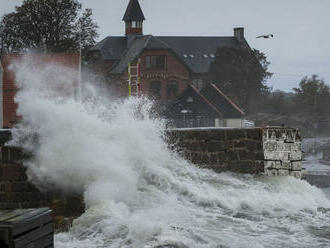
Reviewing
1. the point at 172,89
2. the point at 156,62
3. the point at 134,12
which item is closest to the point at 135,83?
the point at 156,62

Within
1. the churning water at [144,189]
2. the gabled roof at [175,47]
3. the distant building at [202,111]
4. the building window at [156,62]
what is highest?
the gabled roof at [175,47]

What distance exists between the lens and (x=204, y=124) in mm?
49438

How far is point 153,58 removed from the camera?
181ft

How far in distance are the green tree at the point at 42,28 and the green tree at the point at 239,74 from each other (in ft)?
52.1

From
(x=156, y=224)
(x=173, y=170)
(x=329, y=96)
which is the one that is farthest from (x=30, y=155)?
(x=329, y=96)

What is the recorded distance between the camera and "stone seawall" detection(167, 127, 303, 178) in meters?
11.7

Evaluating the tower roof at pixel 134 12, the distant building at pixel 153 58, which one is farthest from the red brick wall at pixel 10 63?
the tower roof at pixel 134 12

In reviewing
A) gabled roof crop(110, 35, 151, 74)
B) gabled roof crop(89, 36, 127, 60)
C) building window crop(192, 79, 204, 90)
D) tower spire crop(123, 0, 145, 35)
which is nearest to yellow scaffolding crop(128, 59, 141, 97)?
gabled roof crop(110, 35, 151, 74)

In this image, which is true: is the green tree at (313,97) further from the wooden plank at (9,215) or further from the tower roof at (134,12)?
the wooden plank at (9,215)

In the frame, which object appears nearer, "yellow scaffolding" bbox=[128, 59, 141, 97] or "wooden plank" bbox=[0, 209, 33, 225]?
"wooden plank" bbox=[0, 209, 33, 225]

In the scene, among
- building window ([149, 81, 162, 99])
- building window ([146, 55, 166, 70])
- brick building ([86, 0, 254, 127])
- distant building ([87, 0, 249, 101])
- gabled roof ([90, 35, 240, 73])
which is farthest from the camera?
Answer: gabled roof ([90, 35, 240, 73])

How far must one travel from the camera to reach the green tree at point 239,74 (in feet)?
175

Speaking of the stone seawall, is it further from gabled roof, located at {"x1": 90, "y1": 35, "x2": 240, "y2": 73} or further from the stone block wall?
gabled roof, located at {"x1": 90, "y1": 35, "x2": 240, "y2": 73}

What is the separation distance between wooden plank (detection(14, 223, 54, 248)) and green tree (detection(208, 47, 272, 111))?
4736 centimetres
